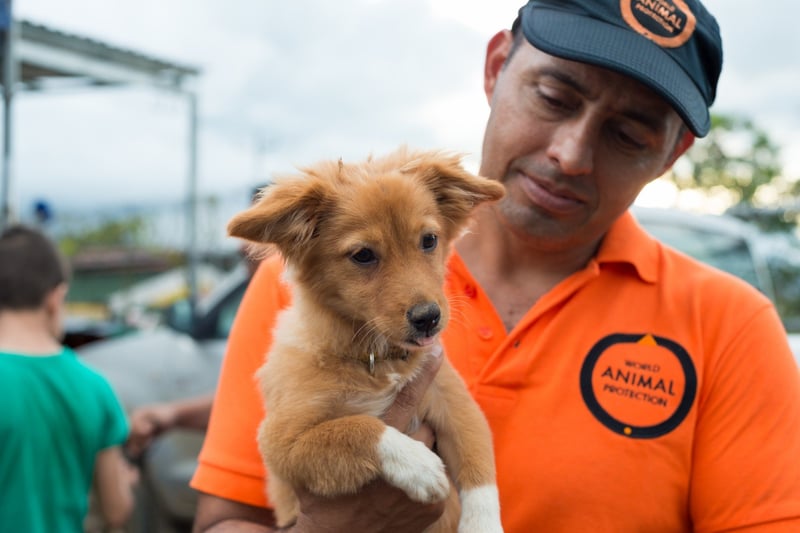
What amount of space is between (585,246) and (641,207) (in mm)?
3633

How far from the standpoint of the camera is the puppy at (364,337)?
191 centimetres

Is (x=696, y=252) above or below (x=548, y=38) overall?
below

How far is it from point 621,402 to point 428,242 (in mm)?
733

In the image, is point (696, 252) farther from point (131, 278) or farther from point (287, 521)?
point (131, 278)

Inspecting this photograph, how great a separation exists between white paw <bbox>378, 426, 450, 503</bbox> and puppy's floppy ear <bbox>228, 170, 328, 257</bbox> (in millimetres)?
631

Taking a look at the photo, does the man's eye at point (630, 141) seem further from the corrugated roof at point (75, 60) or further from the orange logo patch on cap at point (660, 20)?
the corrugated roof at point (75, 60)

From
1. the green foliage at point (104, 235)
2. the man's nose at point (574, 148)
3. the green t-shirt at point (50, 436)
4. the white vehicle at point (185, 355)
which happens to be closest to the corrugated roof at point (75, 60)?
the white vehicle at point (185, 355)

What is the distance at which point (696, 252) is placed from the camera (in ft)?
18.9

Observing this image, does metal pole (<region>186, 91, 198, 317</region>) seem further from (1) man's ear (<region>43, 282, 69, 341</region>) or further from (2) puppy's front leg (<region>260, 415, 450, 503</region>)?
(2) puppy's front leg (<region>260, 415, 450, 503</region>)

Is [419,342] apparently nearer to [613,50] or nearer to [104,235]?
[613,50]

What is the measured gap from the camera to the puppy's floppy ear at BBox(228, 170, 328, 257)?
197 cm

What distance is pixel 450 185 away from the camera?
2289mm

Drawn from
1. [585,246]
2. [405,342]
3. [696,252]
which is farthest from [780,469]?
[696,252]

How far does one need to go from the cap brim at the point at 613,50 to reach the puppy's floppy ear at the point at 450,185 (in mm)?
445
